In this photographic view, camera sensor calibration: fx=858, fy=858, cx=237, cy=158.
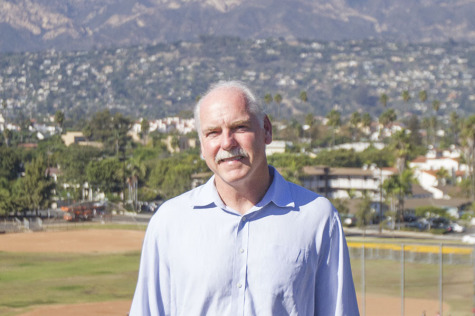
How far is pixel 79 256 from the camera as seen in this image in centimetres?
4972

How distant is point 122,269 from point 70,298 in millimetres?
9414

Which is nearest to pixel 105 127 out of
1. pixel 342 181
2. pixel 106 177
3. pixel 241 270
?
pixel 106 177

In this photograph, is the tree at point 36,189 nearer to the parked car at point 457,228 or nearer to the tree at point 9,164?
the tree at point 9,164

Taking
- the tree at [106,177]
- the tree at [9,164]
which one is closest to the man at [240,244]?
the tree at [106,177]

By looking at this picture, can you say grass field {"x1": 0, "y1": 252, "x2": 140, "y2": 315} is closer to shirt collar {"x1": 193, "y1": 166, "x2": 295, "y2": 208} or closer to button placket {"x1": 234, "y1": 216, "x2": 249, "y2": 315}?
shirt collar {"x1": 193, "y1": 166, "x2": 295, "y2": 208}

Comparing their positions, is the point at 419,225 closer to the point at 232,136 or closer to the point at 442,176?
the point at 442,176

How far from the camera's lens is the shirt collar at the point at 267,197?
3.42 m

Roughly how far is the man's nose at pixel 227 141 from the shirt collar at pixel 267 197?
0.22m

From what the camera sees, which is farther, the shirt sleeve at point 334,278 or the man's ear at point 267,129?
the man's ear at point 267,129

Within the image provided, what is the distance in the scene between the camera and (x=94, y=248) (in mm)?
52844

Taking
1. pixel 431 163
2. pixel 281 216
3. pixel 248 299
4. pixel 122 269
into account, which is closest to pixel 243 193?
pixel 281 216

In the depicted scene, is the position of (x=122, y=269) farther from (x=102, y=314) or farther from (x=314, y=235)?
(x=314, y=235)

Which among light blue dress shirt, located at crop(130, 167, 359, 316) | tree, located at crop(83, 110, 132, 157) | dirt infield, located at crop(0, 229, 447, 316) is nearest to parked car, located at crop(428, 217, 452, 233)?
dirt infield, located at crop(0, 229, 447, 316)

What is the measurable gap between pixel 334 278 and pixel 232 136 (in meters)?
0.69
